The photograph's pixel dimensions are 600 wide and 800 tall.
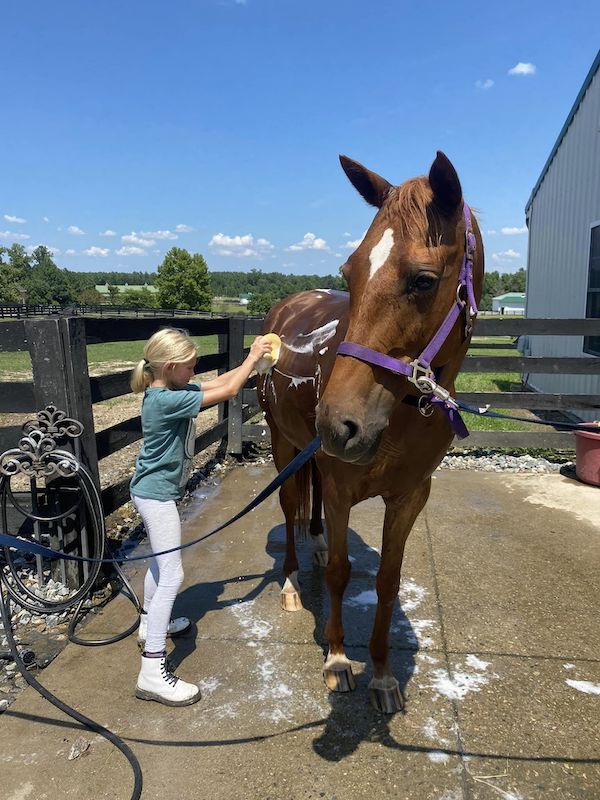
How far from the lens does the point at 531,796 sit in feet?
6.18

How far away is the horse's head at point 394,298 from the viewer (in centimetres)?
158

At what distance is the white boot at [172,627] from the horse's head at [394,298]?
1787 mm

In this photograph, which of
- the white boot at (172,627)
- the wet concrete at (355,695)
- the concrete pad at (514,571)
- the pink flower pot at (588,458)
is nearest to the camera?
the wet concrete at (355,695)

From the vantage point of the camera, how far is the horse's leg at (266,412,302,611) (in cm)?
318

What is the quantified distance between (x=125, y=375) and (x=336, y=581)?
2137mm

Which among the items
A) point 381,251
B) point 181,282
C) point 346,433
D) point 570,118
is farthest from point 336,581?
point 181,282

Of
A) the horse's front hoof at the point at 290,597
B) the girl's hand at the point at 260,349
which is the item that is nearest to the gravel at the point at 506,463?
the horse's front hoof at the point at 290,597

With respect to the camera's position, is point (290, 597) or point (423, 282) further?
point (290, 597)

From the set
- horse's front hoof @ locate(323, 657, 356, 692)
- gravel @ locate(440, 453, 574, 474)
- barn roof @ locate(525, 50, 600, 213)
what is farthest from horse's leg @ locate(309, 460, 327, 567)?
barn roof @ locate(525, 50, 600, 213)

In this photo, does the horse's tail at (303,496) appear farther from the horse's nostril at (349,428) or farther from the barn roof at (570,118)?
the barn roof at (570,118)

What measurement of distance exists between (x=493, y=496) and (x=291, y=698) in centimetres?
332

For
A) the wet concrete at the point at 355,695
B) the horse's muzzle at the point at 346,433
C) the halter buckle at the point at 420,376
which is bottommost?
the wet concrete at the point at 355,695

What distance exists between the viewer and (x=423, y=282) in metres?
1.65

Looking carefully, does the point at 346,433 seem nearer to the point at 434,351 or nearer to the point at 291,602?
the point at 434,351
